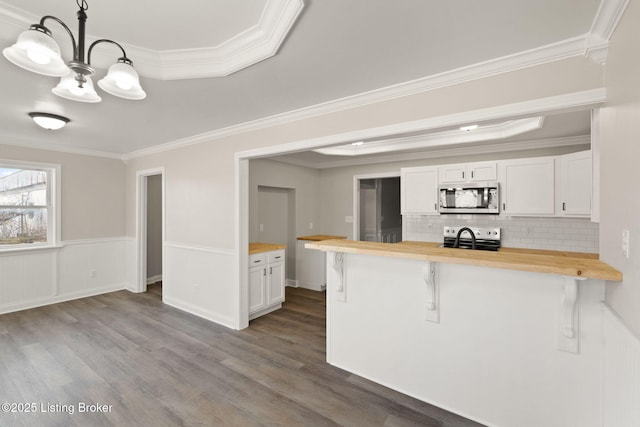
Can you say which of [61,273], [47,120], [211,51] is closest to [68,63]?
[211,51]

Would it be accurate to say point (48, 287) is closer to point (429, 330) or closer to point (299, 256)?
point (299, 256)

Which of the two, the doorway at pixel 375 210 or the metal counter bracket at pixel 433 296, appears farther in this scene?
the doorway at pixel 375 210

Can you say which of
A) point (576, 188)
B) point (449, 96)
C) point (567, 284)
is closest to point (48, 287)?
point (449, 96)

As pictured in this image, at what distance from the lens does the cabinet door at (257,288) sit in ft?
12.8

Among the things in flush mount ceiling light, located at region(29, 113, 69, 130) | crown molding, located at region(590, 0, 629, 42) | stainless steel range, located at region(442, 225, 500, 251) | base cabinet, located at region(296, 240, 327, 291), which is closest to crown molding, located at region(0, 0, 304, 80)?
crown molding, located at region(590, 0, 629, 42)

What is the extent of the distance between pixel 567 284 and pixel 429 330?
0.96 m

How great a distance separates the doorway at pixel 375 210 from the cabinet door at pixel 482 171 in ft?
5.24

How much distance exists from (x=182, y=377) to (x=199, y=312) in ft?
5.16

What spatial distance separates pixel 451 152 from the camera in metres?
4.70

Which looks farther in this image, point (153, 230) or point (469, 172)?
point (153, 230)

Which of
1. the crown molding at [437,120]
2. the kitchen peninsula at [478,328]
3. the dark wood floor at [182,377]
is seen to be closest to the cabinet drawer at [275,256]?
the dark wood floor at [182,377]

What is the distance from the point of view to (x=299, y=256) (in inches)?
224

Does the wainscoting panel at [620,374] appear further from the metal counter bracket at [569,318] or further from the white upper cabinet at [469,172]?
the white upper cabinet at [469,172]

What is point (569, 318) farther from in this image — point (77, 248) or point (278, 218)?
point (77, 248)
